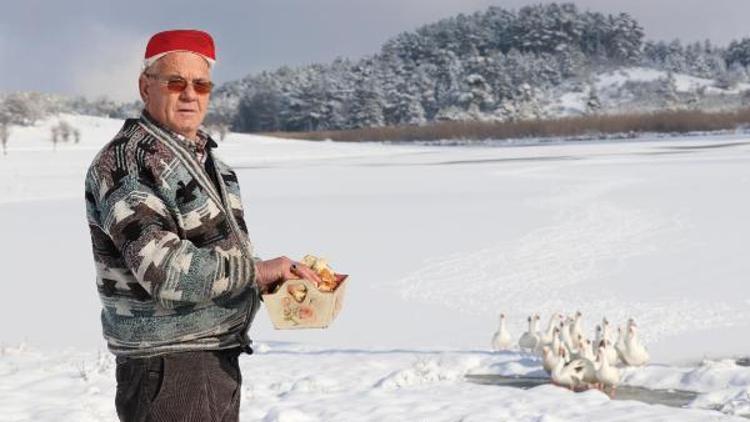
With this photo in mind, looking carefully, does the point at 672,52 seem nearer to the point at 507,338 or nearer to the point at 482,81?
the point at 482,81

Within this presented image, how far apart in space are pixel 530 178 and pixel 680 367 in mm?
22843

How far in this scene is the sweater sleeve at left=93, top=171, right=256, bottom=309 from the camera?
226 cm

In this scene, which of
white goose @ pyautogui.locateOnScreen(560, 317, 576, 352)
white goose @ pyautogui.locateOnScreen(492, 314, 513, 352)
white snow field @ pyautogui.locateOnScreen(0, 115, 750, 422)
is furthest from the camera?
white goose @ pyautogui.locateOnScreen(492, 314, 513, 352)

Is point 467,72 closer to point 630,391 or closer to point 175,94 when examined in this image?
point 630,391

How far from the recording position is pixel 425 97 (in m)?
135

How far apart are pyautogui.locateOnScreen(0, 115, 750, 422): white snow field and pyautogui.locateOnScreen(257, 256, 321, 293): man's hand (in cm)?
410

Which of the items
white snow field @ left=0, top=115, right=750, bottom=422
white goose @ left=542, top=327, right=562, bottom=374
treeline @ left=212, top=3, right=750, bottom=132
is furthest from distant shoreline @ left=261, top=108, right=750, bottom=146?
white goose @ left=542, top=327, right=562, bottom=374

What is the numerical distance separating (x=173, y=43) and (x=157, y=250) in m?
0.61

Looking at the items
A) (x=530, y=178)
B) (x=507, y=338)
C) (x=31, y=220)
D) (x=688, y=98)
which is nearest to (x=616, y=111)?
(x=688, y=98)

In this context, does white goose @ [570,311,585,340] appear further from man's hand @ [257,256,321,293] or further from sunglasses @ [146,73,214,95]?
sunglasses @ [146,73,214,95]

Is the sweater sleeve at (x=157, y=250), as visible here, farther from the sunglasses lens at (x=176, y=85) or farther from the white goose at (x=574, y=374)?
the white goose at (x=574, y=374)

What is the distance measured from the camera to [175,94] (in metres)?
2.50

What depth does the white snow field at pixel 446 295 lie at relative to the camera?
7.12 m

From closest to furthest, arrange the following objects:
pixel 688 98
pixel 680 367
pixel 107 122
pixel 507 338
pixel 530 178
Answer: pixel 680 367 → pixel 507 338 → pixel 530 178 → pixel 107 122 → pixel 688 98
